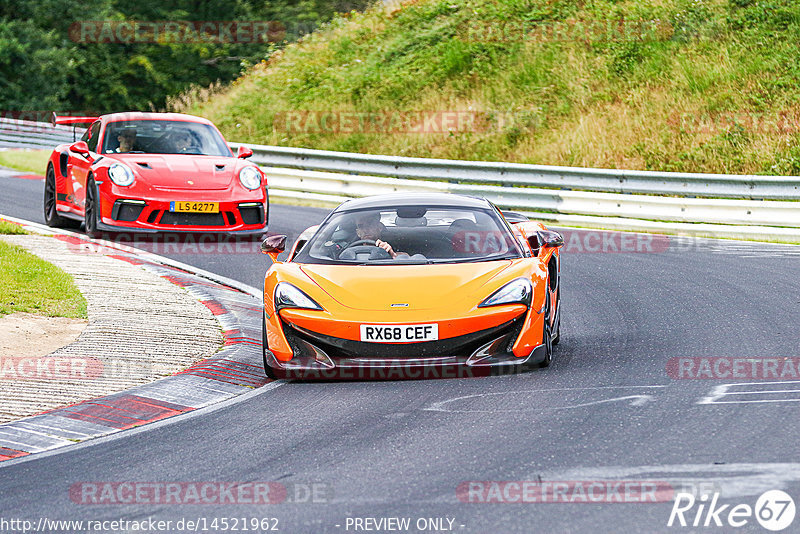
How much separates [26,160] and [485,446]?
23.8m

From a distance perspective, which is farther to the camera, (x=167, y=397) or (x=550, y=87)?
(x=550, y=87)

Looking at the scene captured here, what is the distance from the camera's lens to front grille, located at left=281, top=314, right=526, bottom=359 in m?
7.64

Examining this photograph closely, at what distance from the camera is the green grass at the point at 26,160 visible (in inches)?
1026

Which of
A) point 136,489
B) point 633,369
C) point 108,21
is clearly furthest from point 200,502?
point 108,21

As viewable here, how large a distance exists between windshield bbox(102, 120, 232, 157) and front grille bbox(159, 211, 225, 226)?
1283 millimetres

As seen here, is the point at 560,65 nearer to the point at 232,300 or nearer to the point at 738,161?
the point at 738,161

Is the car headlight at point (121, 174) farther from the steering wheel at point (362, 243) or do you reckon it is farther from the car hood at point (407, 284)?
the car hood at point (407, 284)

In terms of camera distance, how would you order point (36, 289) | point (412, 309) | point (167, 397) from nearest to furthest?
1. point (167, 397)
2. point (412, 309)
3. point (36, 289)

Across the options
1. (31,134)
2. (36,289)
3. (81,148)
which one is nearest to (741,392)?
(36,289)

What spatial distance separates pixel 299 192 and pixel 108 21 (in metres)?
29.5

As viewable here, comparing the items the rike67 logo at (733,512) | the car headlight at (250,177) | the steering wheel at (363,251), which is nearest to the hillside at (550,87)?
the car headlight at (250,177)

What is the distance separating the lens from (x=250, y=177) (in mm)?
14680

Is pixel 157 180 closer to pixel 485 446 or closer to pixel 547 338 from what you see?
pixel 547 338

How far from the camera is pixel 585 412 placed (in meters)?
6.73
